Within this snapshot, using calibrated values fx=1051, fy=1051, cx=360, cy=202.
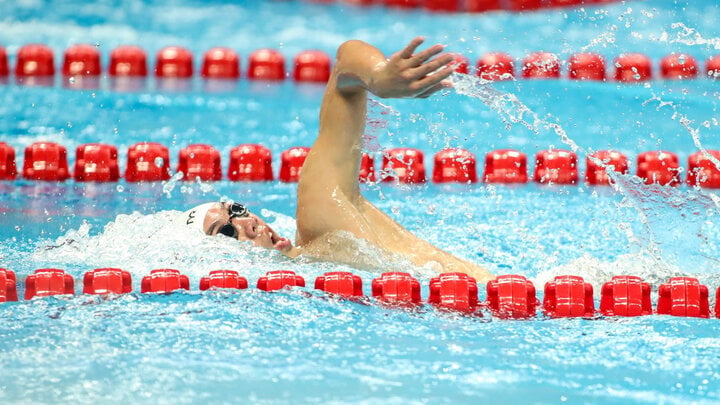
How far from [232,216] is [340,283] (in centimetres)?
52

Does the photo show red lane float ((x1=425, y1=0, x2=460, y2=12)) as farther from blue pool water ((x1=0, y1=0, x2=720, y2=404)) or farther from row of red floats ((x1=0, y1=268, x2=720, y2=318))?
row of red floats ((x1=0, y1=268, x2=720, y2=318))

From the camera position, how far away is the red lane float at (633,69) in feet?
25.2

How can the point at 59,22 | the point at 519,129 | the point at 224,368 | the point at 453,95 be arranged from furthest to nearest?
1. the point at 59,22
2. the point at 453,95
3. the point at 519,129
4. the point at 224,368

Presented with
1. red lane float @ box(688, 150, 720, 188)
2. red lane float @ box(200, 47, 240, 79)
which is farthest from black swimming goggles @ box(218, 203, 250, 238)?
red lane float @ box(200, 47, 240, 79)

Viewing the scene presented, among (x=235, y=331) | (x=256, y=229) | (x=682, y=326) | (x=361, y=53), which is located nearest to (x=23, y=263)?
(x=256, y=229)

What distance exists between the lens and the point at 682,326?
11.2ft

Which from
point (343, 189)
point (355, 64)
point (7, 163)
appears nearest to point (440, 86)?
point (355, 64)

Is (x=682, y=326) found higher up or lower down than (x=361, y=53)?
lower down

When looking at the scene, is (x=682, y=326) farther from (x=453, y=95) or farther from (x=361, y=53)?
(x=453, y=95)

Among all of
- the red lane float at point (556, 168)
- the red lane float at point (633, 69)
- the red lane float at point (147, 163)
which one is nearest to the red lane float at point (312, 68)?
the red lane float at point (147, 163)

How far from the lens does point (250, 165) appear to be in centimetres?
598

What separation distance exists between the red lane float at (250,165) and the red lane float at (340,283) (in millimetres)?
2445

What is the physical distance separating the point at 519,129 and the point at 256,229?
344cm

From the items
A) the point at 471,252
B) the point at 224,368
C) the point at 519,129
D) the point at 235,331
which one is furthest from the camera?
the point at 519,129
